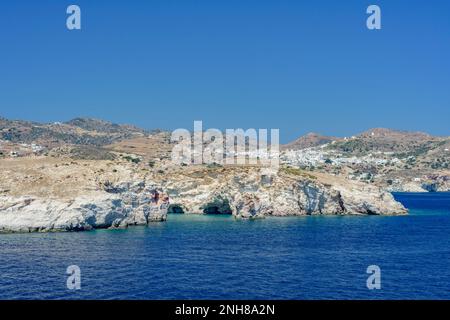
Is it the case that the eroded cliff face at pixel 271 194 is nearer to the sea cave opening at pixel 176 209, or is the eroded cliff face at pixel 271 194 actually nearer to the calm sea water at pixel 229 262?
the sea cave opening at pixel 176 209

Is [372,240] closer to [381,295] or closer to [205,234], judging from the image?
[205,234]

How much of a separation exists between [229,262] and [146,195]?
140ft

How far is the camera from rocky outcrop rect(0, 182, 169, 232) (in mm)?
78875

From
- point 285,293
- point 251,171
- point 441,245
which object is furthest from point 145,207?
point 285,293

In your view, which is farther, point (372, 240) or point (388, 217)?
point (388, 217)

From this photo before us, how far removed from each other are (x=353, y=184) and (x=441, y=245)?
51.9 m

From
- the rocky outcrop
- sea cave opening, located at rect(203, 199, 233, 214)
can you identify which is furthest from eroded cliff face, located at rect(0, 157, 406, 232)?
sea cave opening, located at rect(203, 199, 233, 214)

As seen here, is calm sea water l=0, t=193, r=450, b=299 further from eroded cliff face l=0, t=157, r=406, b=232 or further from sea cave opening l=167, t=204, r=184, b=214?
sea cave opening l=167, t=204, r=184, b=214

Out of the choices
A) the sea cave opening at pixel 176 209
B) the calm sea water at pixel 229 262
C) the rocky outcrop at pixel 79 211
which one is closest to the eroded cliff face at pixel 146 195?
the rocky outcrop at pixel 79 211

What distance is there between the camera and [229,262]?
192 feet

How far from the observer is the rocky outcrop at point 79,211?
259ft

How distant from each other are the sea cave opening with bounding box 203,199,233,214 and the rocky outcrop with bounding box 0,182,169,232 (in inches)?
1079

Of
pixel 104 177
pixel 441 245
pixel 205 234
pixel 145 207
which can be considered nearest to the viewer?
pixel 441 245

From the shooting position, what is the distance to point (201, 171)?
132 metres
